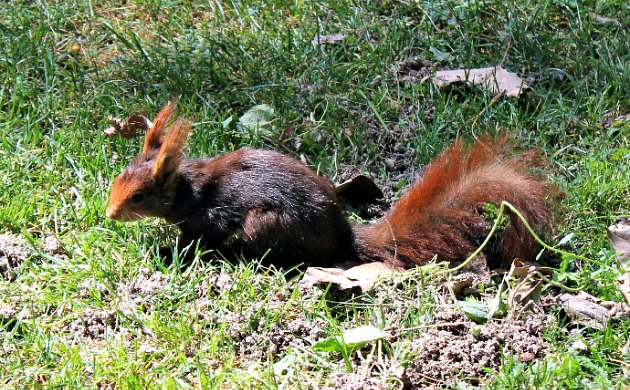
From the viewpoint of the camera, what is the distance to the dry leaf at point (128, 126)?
4.68 meters

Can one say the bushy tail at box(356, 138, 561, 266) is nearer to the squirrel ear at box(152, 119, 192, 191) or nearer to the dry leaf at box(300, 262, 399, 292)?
the dry leaf at box(300, 262, 399, 292)

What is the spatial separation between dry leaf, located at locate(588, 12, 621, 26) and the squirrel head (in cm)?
268

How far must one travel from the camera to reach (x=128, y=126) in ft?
15.4

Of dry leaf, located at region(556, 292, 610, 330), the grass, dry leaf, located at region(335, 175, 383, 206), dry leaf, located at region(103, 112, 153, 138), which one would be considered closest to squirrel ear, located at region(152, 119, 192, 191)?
→ the grass

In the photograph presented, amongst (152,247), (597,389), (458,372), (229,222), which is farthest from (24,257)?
(597,389)

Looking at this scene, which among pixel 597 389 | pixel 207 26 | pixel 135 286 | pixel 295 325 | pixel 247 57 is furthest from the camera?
pixel 207 26

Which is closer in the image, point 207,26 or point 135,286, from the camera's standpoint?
point 135,286

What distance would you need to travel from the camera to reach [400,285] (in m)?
3.81

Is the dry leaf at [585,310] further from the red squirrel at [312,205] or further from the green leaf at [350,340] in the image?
the green leaf at [350,340]

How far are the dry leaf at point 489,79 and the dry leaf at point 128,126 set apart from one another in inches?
62.5

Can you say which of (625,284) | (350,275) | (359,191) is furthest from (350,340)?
(359,191)

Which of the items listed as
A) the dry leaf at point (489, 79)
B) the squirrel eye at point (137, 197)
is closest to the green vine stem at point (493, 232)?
the dry leaf at point (489, 79)

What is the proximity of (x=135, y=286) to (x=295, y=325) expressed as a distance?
27.8 inches

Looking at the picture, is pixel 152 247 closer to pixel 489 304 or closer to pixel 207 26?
pixel 489 304
